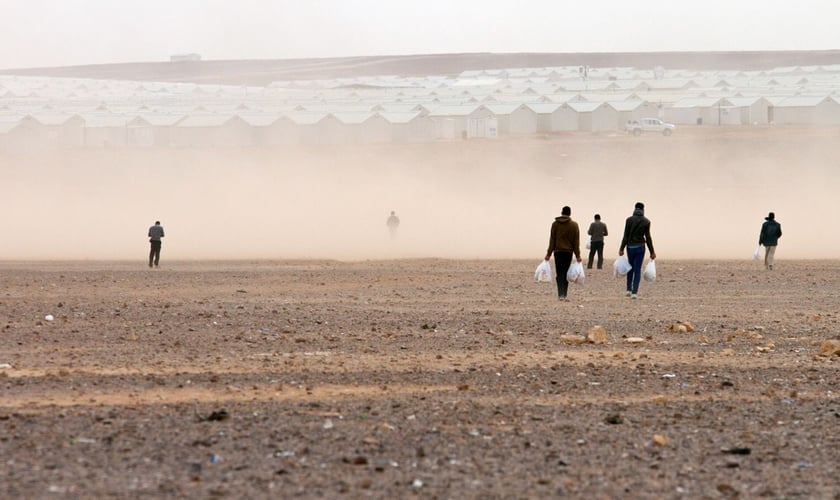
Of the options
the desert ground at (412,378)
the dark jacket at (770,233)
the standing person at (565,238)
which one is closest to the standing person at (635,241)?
the desert ground at (412,378)

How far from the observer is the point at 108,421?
8.07 metres

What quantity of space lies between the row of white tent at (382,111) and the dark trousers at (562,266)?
1640 inches

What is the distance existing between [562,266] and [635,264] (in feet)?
4.31

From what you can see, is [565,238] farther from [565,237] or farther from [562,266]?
[562,266]

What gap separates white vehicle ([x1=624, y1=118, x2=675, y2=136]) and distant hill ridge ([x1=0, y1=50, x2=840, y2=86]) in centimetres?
6112

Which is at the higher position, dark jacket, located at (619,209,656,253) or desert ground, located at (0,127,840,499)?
dark jacket, located at (619,209,656,253)

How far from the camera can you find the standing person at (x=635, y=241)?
1705cm

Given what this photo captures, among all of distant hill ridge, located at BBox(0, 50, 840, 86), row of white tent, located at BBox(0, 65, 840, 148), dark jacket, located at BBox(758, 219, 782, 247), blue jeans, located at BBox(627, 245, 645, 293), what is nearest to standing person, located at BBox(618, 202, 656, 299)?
blue jeans, located at BBox(627, 245, 645, 293)

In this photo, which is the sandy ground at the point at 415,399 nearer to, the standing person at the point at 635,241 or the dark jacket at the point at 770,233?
the standing person at the point at 635,241

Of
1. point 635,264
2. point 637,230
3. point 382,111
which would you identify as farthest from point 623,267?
point 382,111

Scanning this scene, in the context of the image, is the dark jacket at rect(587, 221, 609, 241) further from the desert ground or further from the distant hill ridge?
the distant hill ridge

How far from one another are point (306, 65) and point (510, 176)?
284 ft

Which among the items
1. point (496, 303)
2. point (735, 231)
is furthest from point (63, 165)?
point (496, 303)

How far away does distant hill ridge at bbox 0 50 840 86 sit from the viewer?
405ft
